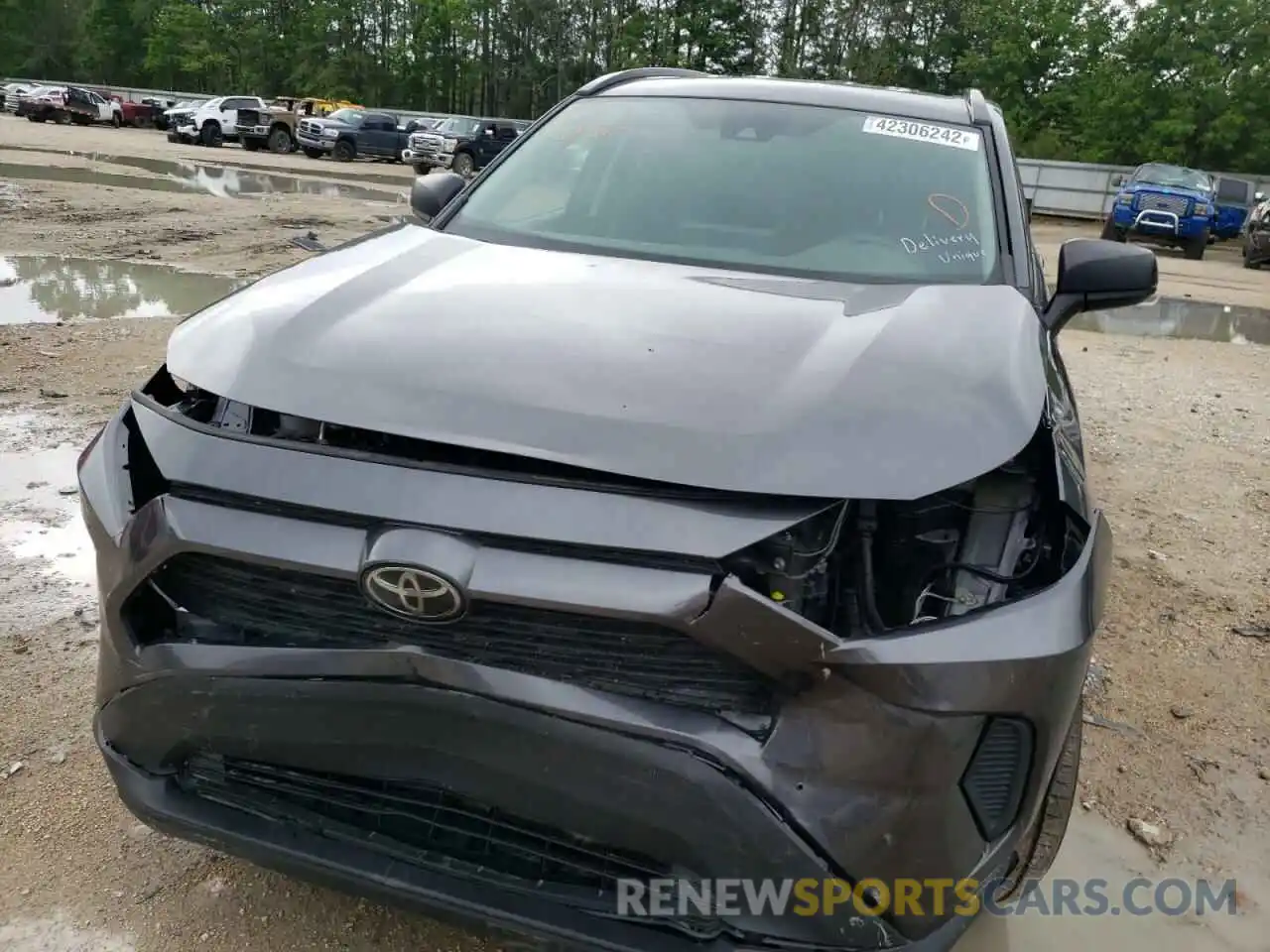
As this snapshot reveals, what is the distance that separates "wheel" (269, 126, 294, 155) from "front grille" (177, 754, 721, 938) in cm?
3136

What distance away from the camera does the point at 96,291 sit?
775 cm

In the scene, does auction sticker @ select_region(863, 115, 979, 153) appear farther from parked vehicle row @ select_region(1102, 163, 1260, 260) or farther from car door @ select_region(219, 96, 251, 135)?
car door @ select_region(219, 96, 251, 135)

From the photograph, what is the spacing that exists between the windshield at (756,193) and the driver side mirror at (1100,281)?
253 mm

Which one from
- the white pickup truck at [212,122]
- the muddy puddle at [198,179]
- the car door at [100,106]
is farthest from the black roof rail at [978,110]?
the car door at [100,106]

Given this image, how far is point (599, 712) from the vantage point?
154cm

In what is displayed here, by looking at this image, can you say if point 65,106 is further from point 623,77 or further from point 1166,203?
point 623,77

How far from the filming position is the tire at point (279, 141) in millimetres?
29812

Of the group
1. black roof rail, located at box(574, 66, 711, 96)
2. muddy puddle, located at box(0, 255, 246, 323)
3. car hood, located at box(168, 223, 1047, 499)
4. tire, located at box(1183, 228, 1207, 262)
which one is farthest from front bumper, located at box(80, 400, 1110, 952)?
tire, located at box(1183, 228, 1207, 262)

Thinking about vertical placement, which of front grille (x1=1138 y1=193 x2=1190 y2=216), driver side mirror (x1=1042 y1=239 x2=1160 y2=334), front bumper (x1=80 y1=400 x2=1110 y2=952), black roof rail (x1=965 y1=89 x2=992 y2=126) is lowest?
front bumper (x1=80 y1=400 x2=1110 y2=952)

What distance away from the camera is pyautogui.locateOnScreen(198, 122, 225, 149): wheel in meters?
29.4

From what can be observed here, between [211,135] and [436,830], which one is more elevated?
[211,135]

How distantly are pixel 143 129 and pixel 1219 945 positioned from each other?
140 feet

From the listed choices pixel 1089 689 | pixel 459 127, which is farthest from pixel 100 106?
pixel 1089 689

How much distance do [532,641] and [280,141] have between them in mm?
31834
